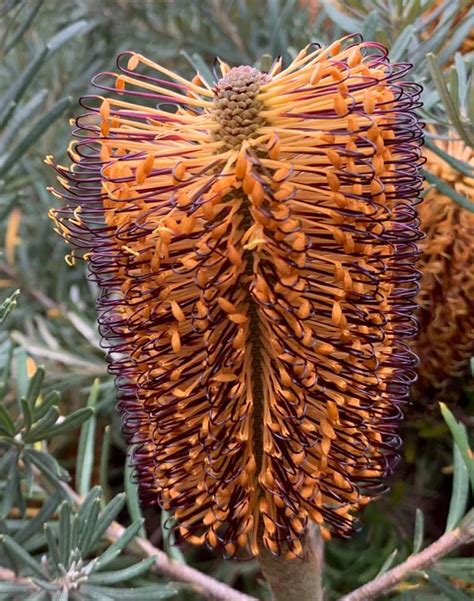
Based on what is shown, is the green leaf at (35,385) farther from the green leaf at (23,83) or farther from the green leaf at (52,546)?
the green leaf at (23,83)

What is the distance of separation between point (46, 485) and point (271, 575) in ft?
0.68

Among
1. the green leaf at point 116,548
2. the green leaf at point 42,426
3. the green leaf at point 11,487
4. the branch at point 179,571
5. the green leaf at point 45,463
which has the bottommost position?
the branch at point 179,571

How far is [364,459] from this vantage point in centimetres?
50

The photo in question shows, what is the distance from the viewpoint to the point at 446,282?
2.00ft

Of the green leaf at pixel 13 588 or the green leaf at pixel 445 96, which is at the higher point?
the green leaf at pixel 445 96

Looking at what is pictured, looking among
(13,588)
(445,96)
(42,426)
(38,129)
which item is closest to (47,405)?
(42,426)

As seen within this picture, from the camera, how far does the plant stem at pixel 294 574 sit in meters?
0.50

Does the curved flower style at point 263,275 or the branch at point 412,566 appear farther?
the branch at point 412,566

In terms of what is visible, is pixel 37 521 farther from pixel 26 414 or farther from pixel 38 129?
pixel 38 129

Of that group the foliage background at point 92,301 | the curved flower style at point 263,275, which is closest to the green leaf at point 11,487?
the foliage background at point 92,301

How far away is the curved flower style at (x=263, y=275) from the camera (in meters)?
0.42

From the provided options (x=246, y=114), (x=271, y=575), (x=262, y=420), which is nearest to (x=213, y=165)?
(x=246, y=114)

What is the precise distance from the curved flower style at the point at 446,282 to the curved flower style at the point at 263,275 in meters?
0.11

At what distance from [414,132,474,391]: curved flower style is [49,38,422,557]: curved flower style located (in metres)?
0.11
